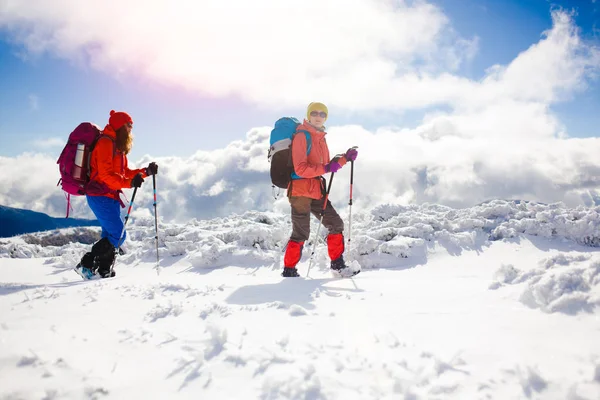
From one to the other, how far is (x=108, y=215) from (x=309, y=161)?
3.55 metres

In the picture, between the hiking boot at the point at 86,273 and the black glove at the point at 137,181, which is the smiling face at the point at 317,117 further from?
the hiking boot at the point at 86,273

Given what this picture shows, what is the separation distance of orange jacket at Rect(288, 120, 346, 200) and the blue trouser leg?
303 cm

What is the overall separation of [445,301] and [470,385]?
154 cm

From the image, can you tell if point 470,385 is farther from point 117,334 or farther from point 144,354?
point 117,334

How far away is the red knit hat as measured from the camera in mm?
5379

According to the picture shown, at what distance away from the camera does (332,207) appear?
19.2 ft

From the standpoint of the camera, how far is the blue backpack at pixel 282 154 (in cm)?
539

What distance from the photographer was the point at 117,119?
539 cm

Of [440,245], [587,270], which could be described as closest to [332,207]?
[440,245]

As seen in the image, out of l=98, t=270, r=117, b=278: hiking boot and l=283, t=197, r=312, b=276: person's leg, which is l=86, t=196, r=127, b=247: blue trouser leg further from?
l=283, t=197, r=312, b=276: person's leg

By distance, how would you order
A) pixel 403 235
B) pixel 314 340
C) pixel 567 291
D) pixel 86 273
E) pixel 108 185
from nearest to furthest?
pixel 314 340, pixel 567 291, pixel 108 185, pixel 86 273, pixel 403 235

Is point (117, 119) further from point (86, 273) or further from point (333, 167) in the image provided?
point (333, 167)

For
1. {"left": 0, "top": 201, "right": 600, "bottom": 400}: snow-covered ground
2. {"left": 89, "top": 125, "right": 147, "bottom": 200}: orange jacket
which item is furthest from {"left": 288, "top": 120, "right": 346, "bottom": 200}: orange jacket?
{"left": 89, "top": 125, "right": 147, "bottom": 200}: orange jacket

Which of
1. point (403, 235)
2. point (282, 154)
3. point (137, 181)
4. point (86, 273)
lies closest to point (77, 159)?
point (137, 181)
